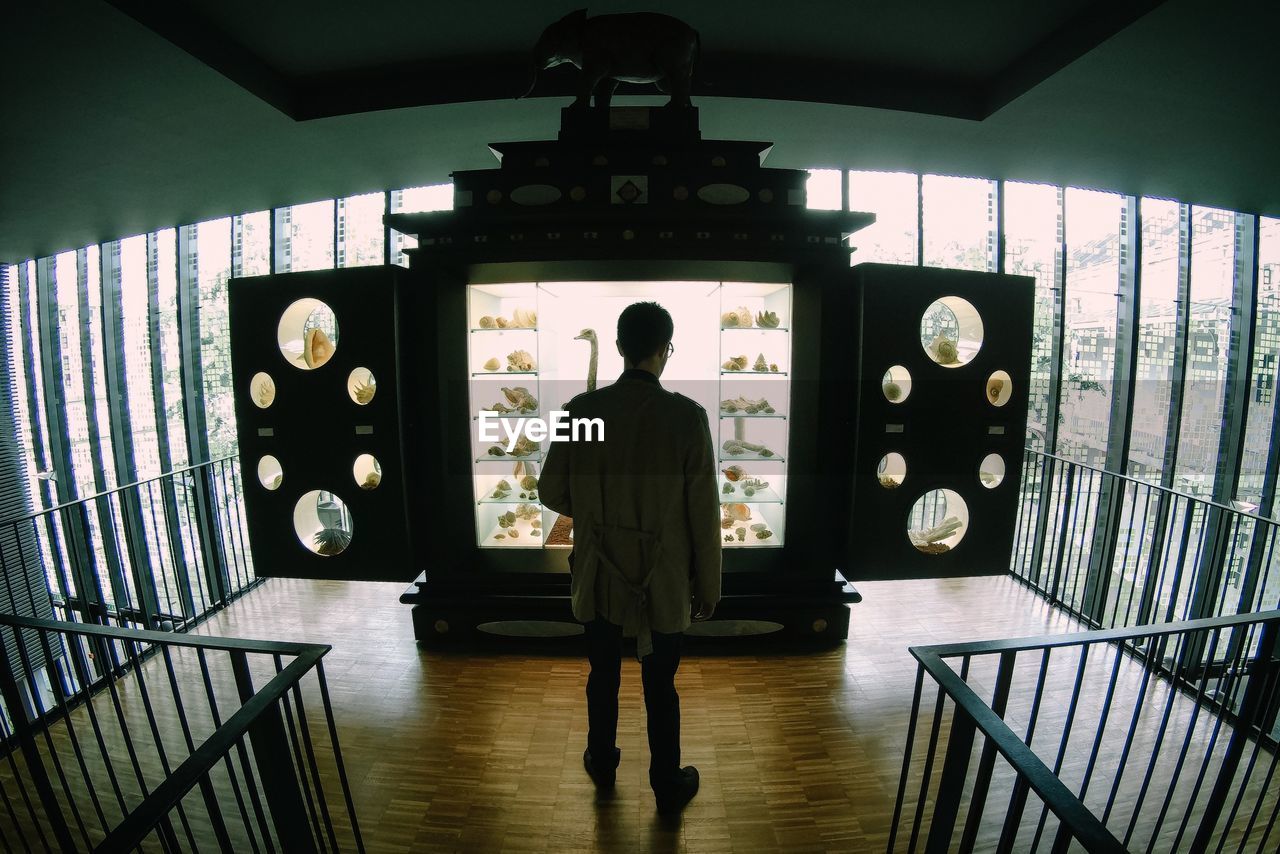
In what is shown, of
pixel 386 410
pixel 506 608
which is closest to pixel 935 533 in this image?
pixel 506 608

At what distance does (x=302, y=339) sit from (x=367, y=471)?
806mm

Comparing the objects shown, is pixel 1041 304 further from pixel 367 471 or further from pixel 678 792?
pixel 367 471

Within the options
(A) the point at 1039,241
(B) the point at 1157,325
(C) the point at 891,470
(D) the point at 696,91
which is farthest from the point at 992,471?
(B) the point at 1157,325

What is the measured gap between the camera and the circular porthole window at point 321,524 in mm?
2744

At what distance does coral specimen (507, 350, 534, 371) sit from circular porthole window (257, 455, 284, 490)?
135cm

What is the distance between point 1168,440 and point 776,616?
4.26 meters

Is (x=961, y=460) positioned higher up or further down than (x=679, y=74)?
further down

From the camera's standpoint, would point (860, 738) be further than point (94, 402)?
No

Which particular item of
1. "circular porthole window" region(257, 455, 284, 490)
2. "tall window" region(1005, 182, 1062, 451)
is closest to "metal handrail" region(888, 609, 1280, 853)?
"circular porthole window" region(257, 455, 284, 490)

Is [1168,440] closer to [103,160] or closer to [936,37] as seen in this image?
[936,37]

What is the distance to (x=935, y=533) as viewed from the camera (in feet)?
9.19

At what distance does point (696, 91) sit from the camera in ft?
10.1

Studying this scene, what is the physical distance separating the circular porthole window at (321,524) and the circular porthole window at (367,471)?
17 centimetres

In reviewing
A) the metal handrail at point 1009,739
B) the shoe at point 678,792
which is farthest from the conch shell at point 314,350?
the metal handrail at point 1009,739
